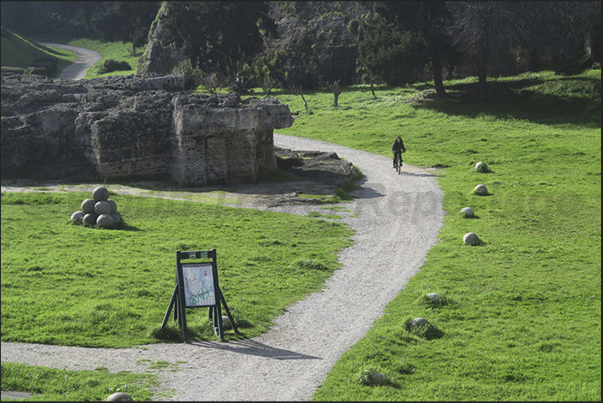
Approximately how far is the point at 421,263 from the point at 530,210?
950 cm

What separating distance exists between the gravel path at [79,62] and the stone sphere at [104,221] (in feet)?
191

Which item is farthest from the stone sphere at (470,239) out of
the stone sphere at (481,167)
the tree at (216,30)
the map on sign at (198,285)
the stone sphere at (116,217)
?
the tree at (216,30)

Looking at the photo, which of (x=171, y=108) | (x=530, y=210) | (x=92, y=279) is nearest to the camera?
(x=92, y=279)

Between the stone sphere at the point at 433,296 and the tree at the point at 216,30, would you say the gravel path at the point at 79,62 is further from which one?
the stone sphere at the point at 433,296

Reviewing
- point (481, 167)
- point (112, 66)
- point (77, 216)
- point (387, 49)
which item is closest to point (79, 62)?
point (112, 66)

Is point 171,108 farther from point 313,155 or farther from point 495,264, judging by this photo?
point 495,264

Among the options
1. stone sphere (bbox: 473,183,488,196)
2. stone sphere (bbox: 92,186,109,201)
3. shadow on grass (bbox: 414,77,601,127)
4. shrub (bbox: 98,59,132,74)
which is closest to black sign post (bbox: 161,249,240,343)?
stone sphere (bbox: 92,186,109,201)

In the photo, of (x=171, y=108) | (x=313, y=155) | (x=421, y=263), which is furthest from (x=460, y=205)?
(x=171, y=108)

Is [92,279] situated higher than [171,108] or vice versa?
[171,108]

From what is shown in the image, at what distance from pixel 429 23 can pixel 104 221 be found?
37991mm

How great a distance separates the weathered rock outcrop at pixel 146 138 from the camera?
33906 millimetres

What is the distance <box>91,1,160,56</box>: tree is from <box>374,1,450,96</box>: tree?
50544 mm

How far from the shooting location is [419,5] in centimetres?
5612

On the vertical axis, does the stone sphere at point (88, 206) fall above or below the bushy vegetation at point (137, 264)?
above
